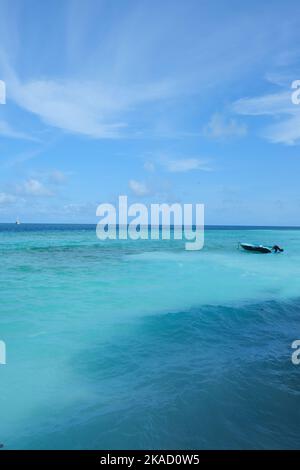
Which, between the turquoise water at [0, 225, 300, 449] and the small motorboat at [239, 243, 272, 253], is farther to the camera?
the small motorboat at [239, 243, 272, 253]

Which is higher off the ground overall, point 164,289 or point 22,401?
point 164,289

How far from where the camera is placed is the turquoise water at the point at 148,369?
6.19 metres

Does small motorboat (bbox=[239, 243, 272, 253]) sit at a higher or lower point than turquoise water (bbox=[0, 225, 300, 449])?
higher

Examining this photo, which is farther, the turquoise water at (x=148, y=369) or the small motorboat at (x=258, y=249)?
the small motorboat at (x=258, y=249)

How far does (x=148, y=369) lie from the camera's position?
852cm

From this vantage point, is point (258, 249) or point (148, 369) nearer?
point (148, 369)

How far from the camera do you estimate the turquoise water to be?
244 inches

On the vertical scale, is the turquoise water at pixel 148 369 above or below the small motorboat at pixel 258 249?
below

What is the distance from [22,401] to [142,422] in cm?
272

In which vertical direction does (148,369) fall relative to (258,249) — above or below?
below

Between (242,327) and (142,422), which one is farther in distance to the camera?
(242,327)
